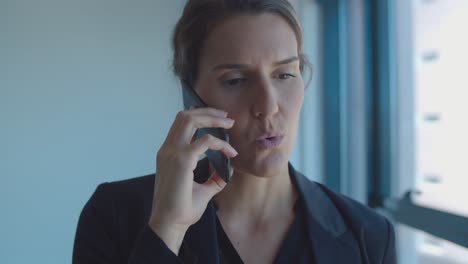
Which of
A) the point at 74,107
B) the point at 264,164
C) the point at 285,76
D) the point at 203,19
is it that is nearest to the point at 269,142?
the point at 264,164

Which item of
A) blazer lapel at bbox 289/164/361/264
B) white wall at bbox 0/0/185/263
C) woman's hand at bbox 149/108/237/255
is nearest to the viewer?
woman's hand at bbox 149/108/237/255

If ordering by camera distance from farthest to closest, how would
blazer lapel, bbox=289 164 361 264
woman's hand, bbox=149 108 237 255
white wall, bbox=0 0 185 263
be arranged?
white wall, bbox=0 0 185 263, blazer lapel, bbox=289 164 361 264, woman's hand, bbox=149 108 237 255

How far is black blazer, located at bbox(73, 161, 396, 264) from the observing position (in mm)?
729

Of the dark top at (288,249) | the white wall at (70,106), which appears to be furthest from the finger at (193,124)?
the white wall at (70,106)

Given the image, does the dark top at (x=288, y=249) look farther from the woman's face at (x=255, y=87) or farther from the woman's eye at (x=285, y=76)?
the woman's eye at (x=285, y=76)

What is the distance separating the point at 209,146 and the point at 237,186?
0.60 feet

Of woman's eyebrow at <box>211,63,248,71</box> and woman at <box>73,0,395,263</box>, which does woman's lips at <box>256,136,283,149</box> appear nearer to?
woman at <box>73,0,395,263</box>

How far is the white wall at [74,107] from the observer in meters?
1.58

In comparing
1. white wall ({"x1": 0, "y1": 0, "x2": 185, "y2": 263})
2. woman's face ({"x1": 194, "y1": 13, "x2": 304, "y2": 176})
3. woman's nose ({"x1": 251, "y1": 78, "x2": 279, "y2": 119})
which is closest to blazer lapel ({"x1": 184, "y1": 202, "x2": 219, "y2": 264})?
woman's face ({"x1": 194, "y1": 13, "x2": 304, "y2": 176})

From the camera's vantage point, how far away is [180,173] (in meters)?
0.65

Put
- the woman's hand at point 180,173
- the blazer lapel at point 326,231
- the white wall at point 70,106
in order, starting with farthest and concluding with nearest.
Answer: the white wall at point 70,106 → the blazer lapel at point 326,231 → the woman's hand at point 180,173

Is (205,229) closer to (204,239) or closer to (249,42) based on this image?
(204,239)

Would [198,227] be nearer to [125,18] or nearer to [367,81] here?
[367,81]

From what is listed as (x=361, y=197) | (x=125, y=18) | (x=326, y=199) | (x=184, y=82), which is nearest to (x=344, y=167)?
(x=361, y=197)
